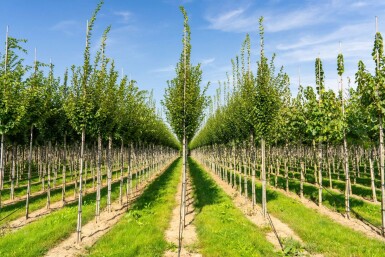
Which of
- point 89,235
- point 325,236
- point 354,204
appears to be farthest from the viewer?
point 354,204

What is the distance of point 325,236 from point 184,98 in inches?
401

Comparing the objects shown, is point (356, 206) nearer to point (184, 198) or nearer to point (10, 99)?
point (184, 198)

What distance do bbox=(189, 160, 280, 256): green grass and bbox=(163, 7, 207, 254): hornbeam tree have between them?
201 centimetres

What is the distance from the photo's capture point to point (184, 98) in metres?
17.8

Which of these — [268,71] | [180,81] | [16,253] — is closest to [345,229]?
[268,71]

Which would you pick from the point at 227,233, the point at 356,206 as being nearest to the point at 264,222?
the point at 227,233

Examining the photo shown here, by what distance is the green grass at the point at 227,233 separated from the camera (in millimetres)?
12445

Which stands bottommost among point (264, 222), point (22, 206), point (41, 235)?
point (264, 222)

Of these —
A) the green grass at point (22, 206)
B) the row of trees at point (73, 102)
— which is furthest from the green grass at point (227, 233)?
the green grass at point (22, 206)

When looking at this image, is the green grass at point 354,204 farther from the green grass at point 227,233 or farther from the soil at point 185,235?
the soil at point 185,235

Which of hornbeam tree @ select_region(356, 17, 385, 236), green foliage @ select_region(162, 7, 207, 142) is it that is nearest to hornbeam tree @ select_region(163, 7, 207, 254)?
green foliage @ select_region(162, 7, 207, 142)

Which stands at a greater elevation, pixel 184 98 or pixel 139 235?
A: pixel 184 98

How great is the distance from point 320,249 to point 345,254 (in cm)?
106

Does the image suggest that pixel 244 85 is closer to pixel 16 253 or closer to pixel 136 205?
pixel 136 205
